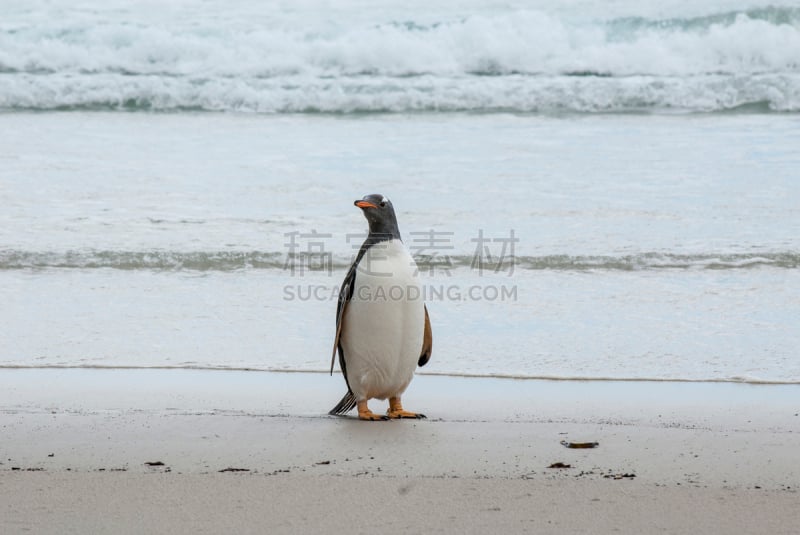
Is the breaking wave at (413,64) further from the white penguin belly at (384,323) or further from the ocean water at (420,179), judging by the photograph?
the white penguin belly at (384,323)

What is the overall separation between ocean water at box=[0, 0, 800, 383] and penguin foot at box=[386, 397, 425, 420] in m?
0.80

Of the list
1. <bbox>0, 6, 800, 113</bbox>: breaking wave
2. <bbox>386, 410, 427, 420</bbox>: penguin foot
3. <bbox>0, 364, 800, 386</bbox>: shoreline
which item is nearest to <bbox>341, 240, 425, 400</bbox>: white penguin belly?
<bbox>386, 410, 427, 420</bbox>: penguin foot

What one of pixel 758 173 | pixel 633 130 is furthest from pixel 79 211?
pixel 633 130

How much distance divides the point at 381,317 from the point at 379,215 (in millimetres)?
Answer: 384

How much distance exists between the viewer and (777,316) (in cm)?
559

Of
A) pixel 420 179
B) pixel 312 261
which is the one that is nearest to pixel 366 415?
pixel 312 261

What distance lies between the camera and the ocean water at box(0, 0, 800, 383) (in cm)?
534

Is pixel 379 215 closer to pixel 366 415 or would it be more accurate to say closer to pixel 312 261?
pixel 366 415

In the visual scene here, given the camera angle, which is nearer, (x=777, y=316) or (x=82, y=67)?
(x=777, y=316)

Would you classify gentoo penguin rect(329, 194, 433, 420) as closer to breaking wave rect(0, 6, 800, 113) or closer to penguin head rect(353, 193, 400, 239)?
penguin head rect(353, 193, 400, 239)

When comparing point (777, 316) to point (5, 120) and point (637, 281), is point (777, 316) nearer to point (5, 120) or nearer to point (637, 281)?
point (637, 281)

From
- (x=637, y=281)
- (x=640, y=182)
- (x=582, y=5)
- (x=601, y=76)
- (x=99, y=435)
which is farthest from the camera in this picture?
(x=582, y=5)

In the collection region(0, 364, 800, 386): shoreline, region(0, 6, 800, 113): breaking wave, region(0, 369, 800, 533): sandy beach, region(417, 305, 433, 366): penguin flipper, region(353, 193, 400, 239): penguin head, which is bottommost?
region(0, 364, 800, 386): shoreline

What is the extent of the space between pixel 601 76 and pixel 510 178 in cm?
753
